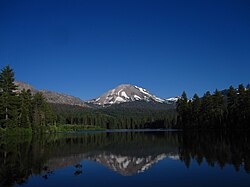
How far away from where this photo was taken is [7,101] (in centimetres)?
6731

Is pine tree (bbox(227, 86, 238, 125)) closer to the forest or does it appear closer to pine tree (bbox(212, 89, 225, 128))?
the forest

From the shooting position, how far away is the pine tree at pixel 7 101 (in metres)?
66.5

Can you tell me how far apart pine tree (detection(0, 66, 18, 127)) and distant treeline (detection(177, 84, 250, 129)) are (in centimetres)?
5970

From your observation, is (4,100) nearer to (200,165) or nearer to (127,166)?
(127,166)

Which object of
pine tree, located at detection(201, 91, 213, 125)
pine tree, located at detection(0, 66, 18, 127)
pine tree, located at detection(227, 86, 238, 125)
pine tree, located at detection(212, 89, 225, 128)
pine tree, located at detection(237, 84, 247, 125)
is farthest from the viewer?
pine tree, located at detection(201, 91, 213, 125)

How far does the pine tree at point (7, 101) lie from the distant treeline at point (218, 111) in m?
59.7

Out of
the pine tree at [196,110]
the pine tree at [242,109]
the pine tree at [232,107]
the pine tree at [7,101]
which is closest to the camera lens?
the pine tree at [7,101]

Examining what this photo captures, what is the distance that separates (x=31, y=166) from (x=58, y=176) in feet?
17.2

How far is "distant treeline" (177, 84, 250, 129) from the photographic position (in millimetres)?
86312

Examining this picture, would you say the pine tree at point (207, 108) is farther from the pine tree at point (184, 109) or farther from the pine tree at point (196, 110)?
the pine tree at point (184, 109)

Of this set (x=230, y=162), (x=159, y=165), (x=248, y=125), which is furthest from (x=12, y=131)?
(x=248, y=125)

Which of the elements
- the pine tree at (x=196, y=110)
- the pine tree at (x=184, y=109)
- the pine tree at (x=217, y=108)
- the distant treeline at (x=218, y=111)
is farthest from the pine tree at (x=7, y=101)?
the pine tree at (x=184, y=109)

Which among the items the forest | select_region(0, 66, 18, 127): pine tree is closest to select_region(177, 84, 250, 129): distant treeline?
the forest

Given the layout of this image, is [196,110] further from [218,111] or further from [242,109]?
[242,109]
